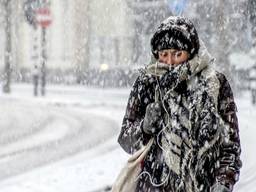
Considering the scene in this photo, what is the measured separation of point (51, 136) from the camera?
14.3 meters

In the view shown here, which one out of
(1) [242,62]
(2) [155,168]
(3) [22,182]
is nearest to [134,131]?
(2) [155,168]

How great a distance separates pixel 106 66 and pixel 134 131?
34122mm

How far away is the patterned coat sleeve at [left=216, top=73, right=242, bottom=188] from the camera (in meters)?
2.87

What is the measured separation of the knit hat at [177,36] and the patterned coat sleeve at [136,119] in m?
0.19

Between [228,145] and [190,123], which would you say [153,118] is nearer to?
[190,123]

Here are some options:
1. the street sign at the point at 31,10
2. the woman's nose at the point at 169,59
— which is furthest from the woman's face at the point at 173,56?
the street sign at the point at 31,10

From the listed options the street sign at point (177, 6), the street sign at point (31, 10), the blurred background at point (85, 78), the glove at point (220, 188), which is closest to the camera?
the glove at point (220, 188)

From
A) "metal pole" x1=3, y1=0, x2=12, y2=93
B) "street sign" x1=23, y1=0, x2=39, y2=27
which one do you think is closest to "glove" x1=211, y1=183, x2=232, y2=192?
"street sign" x1=23, y1=0, x2=39, y2=27

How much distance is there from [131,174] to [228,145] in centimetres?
45

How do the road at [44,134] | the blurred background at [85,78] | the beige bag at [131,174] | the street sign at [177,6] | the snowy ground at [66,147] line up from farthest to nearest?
the street sign at [177,6], the road at [44,134], the blurred background at [85,78], the snowy ground at [66,147], the beige bag at [131,174]

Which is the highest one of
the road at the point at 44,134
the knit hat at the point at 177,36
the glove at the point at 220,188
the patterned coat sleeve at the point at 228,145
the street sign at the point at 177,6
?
the street sign at the point at 177,6

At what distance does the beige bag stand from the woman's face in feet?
1.19

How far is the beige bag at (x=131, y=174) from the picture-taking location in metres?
2.94

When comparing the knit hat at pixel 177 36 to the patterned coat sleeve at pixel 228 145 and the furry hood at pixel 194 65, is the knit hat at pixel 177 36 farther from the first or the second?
the patterned coat sleeve at pixel 228 145
